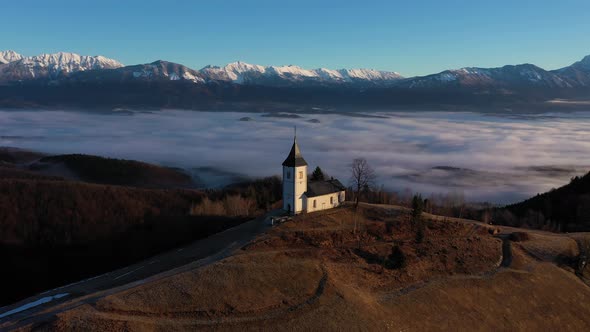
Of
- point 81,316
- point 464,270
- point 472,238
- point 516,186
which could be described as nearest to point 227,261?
point 81,316

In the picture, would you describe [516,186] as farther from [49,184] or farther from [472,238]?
[49,184]

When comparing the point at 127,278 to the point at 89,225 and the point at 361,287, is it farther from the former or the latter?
the point at 89,225

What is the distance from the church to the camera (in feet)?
192

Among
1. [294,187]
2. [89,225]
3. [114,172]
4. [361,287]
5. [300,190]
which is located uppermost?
[294,187]

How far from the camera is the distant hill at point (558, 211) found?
271 feet

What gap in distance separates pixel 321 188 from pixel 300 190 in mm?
4117

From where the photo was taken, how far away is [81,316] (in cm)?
3356

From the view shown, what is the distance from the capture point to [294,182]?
58031mm

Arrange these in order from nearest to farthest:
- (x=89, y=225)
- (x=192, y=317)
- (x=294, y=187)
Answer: (x=192, y=317), (x=294, y=187), (x=89, y=225)

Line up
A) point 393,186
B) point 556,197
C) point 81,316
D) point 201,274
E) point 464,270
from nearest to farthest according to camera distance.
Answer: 1. point 81,316
2. point 201,274
3. point 464,270
4. point 556,197
5. point 393,186

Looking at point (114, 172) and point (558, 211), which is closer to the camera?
point (558, 211)

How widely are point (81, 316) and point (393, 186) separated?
367 ft

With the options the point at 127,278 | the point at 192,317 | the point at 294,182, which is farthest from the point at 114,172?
the point at 192,317

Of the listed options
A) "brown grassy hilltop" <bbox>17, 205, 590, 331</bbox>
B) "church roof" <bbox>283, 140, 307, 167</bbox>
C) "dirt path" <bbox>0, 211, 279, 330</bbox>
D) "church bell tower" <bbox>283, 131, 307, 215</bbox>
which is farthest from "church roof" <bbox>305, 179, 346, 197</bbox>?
"dirt path" <bbox>0, 211, 279, 330</bbox>
